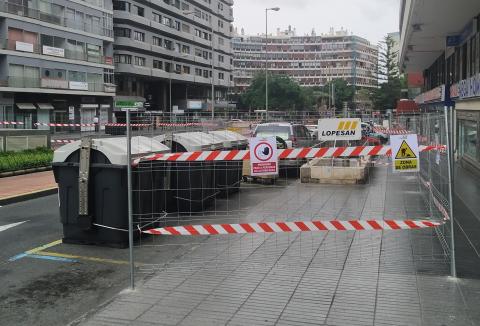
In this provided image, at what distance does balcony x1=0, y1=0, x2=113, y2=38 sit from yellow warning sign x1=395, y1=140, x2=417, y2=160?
4461 centimetres

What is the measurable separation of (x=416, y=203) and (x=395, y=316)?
6484mm

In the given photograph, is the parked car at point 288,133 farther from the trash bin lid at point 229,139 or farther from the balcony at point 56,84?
the balcony at point 56,84

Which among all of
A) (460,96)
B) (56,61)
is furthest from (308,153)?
(56,61)


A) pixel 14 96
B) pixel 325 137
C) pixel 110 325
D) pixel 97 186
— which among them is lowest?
pixel 110 325

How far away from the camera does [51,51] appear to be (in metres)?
49.8

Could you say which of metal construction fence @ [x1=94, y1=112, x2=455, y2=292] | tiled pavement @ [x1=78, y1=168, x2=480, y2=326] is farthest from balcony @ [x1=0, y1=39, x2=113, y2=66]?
tiled pavement @ [x1=78, y1=168, x2=480, y2=326]

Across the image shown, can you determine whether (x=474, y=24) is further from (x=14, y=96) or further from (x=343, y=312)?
(x=14, y=96)

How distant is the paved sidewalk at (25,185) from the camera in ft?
42.5

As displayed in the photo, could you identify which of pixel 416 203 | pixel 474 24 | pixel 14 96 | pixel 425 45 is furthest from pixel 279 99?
pixel 416 203

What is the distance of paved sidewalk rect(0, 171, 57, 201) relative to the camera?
12959mm

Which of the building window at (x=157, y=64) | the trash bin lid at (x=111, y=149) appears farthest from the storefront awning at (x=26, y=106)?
the trash bin lid at (x=111, y=149)

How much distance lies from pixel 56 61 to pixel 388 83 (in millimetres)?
55500

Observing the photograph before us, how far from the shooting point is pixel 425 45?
27.5m

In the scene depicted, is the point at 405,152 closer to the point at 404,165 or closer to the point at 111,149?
the point at 404,165
